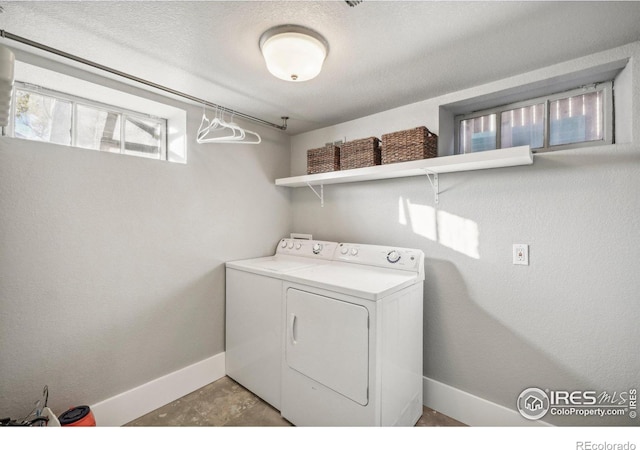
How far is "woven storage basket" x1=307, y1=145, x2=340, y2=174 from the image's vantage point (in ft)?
7.81

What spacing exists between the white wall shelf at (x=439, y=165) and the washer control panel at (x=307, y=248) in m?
0.56

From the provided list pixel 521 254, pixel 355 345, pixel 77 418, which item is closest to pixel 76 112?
pixel 77 418

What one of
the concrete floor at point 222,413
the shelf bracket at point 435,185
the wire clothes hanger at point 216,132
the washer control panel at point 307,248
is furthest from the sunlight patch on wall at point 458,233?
the wire clothes hanger at point 216,132

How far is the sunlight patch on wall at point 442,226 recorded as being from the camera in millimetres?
1941

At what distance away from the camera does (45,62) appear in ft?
5.32

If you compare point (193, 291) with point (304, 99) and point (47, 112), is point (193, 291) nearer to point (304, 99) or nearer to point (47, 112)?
point (47, 112)

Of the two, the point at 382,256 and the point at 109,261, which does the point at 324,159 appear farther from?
the point at 109,261

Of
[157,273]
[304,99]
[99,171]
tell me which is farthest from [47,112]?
[304,99]

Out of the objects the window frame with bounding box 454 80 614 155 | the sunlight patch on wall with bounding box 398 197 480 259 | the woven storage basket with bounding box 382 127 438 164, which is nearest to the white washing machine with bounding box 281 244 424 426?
the sunlight patch on wall with bounding box 398 197 480 259

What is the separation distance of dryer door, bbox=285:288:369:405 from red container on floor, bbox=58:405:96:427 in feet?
3.67

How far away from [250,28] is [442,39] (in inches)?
36.8

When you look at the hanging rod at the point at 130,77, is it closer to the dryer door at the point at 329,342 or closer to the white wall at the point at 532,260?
the white wall at the point at 532,260

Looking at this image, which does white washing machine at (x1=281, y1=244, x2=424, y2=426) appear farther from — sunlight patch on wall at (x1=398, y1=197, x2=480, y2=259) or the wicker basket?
the wicker basket
